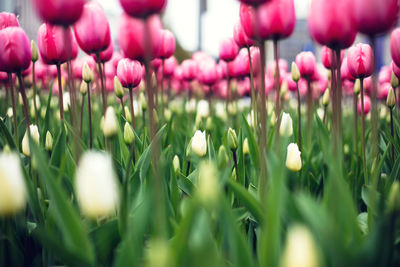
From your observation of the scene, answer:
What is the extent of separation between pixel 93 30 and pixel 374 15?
31.9 inches

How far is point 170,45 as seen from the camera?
1938mm

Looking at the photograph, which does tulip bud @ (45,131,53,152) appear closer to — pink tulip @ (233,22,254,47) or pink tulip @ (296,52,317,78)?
pink tulip @ (233,22,254,47)

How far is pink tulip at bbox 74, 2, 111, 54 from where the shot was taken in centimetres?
106

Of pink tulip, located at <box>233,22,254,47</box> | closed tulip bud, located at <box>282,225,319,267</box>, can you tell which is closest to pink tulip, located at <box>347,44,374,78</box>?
pink tulip, located at <box>233,22,254,47</box>

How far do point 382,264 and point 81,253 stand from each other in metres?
0.54

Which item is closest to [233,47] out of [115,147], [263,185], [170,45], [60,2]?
[170,45]

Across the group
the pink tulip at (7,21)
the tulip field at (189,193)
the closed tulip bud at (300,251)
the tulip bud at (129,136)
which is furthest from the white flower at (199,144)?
the pink tulip at (7,21)

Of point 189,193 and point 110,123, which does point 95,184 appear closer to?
point 110,123

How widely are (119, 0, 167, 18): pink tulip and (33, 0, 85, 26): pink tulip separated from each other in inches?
5.2

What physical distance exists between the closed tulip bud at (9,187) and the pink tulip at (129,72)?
823mm

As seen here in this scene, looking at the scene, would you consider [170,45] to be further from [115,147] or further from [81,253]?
[81,253]

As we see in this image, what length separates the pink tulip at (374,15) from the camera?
2.36 feet

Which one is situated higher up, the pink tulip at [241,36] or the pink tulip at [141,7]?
the pink tulip at [141,7]

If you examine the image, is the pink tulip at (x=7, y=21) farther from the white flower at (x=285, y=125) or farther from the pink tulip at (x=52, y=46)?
the white flower at (x=285, y=125)
